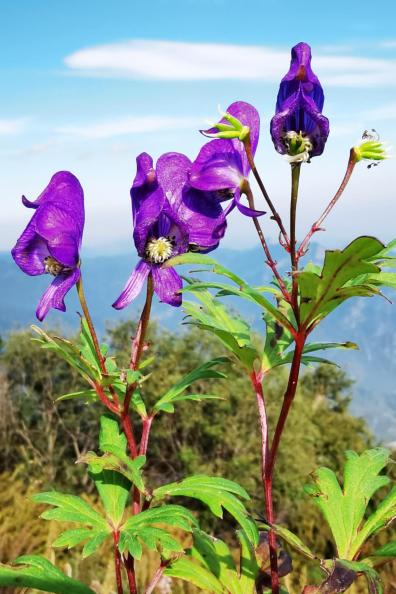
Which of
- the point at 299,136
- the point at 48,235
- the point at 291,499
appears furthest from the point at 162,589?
the point at 291,499

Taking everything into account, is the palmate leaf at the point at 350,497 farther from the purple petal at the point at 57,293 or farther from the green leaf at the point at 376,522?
the purple petal at the point at 57,293

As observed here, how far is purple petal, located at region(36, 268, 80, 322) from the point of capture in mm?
2140

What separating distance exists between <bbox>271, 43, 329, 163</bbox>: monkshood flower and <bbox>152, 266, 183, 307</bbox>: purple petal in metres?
0.48

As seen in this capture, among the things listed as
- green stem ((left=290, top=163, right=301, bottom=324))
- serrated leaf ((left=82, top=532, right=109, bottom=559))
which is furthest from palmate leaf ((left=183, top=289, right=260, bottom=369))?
serrated leaf ((left=82, top=532, right=109, bottom=559))

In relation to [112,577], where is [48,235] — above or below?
above

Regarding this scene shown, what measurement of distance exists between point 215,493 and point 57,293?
0.78 meters

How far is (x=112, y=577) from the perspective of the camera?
424cm

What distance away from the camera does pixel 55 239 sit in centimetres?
216

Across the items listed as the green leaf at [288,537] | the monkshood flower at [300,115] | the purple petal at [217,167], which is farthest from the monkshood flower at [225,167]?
the green leaf at [288,537]

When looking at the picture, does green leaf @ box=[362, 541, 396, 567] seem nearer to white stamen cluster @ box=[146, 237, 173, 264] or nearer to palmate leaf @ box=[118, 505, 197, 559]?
palmate leaf @ box=[118, 505, 197, 559]

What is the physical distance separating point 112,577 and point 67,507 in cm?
222

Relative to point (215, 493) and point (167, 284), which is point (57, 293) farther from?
point (215, 493)

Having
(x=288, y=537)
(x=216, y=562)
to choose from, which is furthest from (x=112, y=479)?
(x=288, y=537)

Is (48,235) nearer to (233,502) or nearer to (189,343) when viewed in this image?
(233,502)
